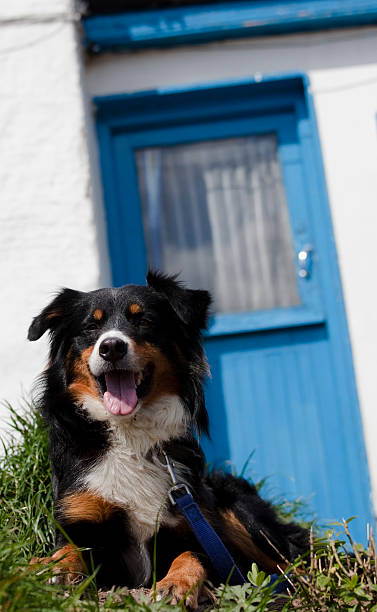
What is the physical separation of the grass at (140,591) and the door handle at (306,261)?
7.84ft

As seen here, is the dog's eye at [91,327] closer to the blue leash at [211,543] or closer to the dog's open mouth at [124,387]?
the dog's open mouth at [124,387]

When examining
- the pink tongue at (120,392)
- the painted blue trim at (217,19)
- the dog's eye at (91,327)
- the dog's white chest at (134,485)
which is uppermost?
the painted blue trim at (217,19)

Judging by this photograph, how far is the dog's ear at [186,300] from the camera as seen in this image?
2.55 metres

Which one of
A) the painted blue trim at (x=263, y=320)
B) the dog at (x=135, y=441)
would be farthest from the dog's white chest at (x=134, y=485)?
the painted blue trim at (x=263, y=320)

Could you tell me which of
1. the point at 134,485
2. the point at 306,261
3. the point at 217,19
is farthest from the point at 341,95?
the point at 134,485

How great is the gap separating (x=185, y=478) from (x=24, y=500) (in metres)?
0.78

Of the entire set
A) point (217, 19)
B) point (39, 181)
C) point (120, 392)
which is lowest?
point (120, 392)

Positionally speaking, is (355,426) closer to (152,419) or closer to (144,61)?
(152,419)

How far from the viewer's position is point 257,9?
4.33 m

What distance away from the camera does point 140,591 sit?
193 cm

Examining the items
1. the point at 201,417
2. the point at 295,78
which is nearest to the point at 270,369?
the point at 201,417

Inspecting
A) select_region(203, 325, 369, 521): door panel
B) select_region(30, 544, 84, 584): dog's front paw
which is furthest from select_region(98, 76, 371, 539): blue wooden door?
select_region(30, 544, 84, 584): dog's front paw

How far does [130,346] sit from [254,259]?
243cm

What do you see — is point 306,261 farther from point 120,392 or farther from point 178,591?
point 178,591
